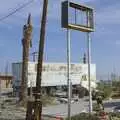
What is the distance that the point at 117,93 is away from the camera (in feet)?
195

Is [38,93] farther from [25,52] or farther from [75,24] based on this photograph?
[25,52]

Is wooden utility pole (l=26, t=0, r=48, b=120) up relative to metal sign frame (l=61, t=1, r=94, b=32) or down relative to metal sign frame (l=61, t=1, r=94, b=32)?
down

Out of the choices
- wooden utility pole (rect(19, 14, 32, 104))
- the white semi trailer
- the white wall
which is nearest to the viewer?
wooden utility pole (rect(19, 14, 32, 104))

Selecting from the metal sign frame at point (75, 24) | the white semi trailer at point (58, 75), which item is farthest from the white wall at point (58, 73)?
the metal sign frame at point (75, 24)

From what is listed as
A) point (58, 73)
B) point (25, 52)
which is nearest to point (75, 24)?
point (25, 52)

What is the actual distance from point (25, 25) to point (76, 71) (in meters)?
19.1

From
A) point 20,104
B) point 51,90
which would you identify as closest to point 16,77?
point 51,90

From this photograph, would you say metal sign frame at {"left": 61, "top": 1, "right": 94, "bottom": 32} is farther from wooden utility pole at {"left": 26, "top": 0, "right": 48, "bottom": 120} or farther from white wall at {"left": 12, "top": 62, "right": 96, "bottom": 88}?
white wall at {"left": 12, "top": 62, "right": 96, "bottom": 88}

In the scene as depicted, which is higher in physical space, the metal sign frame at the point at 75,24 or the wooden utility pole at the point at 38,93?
the metal sign frame at the point at 75,24

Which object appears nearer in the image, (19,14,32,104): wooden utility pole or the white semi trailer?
(19,14,32,104): wooden utility pole

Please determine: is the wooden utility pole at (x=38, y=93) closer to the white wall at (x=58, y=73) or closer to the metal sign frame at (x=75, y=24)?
the metal sign frame at (x=75, y=24)

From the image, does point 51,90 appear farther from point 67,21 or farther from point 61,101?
point 67,21

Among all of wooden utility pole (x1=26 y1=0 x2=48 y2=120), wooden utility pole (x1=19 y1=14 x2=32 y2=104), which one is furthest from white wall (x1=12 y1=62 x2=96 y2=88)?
wooden utility pole (x1=26 y1=0 x2=48 y2=120)

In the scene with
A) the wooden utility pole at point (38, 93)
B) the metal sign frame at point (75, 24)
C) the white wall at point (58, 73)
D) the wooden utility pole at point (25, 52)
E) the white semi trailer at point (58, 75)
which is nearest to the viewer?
the wooden utility pole at point (38, 93)
